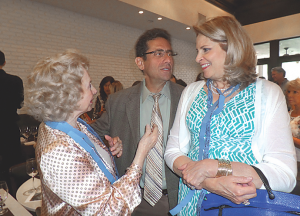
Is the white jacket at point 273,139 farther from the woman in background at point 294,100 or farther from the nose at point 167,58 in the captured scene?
the woman in background at point 294,100

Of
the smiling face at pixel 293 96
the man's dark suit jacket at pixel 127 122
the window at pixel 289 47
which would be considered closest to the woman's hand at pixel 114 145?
the man's dark suit jacket at pixel 127 122

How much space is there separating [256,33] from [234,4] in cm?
171

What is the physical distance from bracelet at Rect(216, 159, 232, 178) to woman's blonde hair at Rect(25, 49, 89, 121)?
87cm

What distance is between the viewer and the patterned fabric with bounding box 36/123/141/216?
3.31 ft

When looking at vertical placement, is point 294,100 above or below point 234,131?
above

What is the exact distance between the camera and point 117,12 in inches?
253

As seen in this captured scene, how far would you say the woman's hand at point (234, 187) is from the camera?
0.96 meters

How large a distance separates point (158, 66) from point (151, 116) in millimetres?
487

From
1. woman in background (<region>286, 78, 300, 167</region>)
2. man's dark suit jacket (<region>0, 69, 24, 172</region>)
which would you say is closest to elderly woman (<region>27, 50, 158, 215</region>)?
woman in background (<region>286, 78, 300, 167</region>)

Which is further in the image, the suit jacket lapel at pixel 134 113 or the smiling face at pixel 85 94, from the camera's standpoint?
the suit jacket lapel at pixel 134 113

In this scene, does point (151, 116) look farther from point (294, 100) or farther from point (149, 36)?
point (294, 100)

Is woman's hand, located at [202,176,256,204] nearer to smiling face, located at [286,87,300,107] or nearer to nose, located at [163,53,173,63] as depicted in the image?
nose, located at [163,53,173,63]

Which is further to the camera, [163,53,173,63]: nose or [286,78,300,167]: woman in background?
[286,78,300,167]: woman in background

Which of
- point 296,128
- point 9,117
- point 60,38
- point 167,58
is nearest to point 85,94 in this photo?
point 167,58
